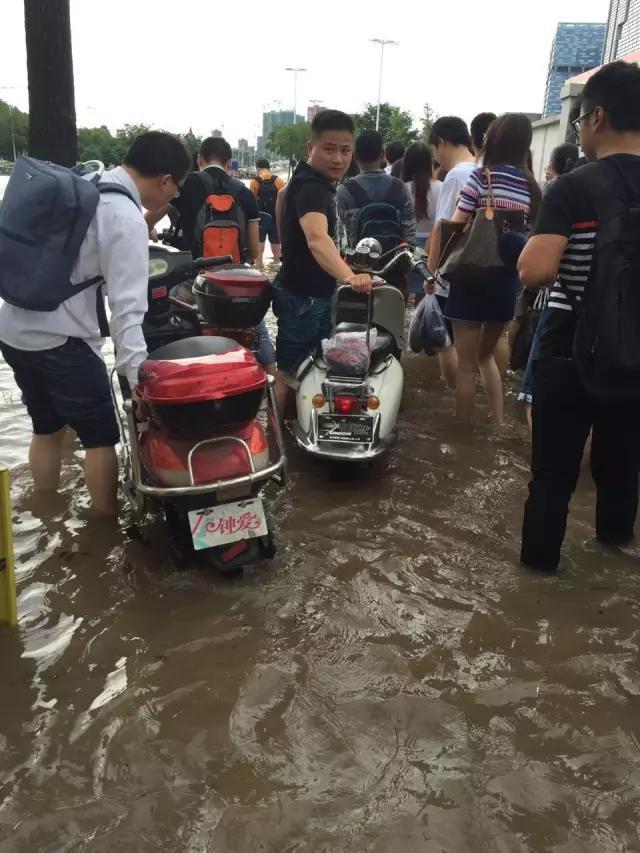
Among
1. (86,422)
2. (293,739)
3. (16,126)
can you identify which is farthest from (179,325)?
(16,126)

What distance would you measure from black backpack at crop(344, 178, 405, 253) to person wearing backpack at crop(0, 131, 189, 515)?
2.61 meters

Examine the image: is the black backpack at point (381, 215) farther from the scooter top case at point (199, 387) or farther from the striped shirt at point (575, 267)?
the scooter top case at point (199, 387)

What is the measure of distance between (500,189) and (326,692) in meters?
3.02

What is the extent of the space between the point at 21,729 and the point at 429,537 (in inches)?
74.4

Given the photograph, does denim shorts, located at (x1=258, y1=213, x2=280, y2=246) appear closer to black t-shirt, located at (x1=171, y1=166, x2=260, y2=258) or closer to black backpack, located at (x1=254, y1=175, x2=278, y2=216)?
black backpack, located at (x1=254, y1=175, x2=278, y2=216)

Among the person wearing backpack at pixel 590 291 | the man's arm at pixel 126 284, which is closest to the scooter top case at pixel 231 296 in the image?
the man's arm at pixel 126 284

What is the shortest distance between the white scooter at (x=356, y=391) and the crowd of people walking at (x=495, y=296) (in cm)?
20

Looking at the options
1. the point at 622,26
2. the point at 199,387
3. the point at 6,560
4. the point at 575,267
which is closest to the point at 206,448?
the point at 199,387

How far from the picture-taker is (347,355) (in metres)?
3.79

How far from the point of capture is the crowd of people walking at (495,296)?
2436 millimetres

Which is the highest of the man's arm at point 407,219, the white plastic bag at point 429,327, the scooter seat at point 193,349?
the man's arm at point 407,219

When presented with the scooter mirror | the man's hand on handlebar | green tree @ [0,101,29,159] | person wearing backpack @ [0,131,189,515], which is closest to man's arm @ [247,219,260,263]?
the scooter mirror

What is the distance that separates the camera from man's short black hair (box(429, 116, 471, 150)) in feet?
16.0

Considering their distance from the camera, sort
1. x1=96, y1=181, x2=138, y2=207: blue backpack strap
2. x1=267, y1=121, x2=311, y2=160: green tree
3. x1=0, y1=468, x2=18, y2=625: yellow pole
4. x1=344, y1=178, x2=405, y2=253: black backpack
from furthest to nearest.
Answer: x1=267, y1=121, x2=311, y2=160: green tree, x1=344, y1=178, x2=405, y2=253: black backpack, x1=96, y1=181, x2=138, y2=207: blue backpack strap, x1=0, y1=468, x2=18, y2=625: yellow pole
